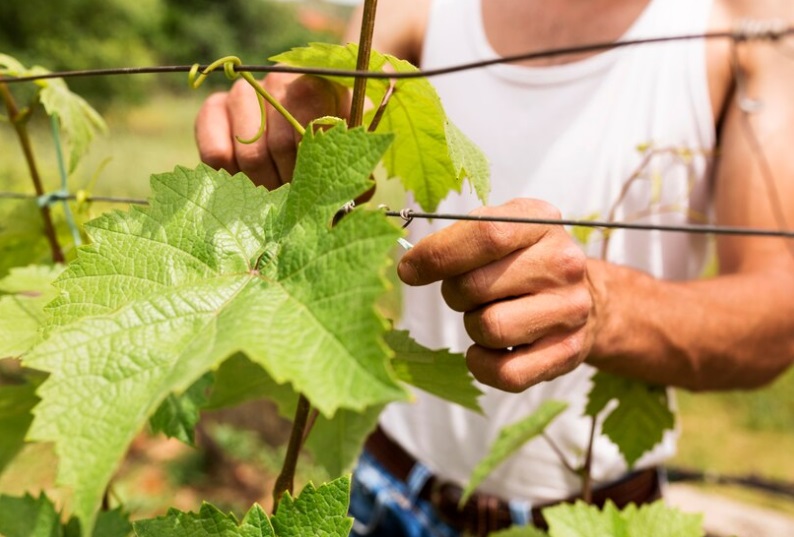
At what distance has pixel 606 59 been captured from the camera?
159 centimetres

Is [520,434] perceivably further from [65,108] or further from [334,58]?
[65,108]

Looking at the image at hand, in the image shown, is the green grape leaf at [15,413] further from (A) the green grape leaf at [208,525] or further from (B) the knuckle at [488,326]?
(B) the knuckle at [488,326]

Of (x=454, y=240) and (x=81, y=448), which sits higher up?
(x=454, y=240)

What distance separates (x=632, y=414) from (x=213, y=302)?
0.73 m

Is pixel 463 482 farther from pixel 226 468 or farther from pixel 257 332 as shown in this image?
pixel 226 468

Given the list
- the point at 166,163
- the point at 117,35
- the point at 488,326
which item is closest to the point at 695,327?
the point at 488,326

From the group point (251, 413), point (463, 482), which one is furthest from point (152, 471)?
point (463, 482)

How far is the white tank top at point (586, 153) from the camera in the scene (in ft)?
5.09

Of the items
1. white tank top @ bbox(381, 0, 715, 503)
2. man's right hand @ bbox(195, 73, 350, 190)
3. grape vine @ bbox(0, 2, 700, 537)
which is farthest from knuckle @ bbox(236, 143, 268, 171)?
white tank top @ bbox(381, 0, 715, 503)

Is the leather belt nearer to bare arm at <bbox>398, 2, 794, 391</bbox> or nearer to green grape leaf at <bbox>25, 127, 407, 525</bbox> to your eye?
bare arm at <bbox>398, 2, 794, 391</bbox>

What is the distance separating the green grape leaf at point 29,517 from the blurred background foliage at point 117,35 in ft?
44.1

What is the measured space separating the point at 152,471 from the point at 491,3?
281 cm

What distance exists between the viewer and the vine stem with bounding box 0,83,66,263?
92cm

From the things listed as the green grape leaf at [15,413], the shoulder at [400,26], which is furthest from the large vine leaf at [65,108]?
the shoulder at [400,26]
